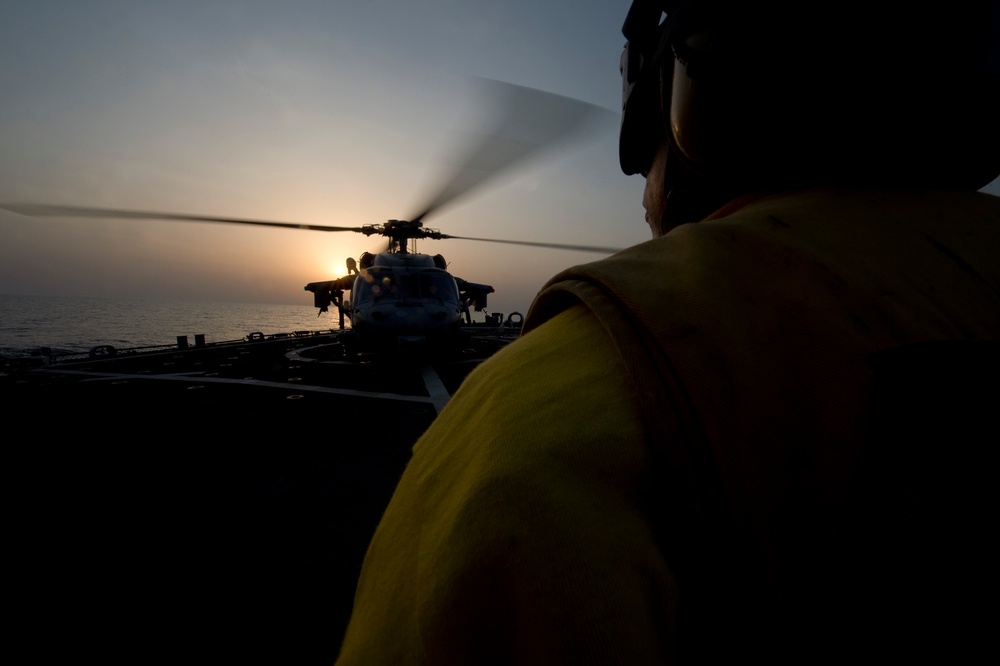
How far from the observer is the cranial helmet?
0.80m

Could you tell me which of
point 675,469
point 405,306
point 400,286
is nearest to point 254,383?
point 405,306

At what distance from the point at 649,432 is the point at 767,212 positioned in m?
0.47

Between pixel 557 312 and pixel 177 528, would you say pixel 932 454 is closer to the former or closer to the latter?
pixel 557 312

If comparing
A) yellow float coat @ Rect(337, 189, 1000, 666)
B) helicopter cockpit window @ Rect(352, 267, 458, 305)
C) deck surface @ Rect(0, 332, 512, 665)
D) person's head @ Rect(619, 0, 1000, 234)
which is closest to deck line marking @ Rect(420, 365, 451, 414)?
deck surface @ Rect(0, 332, 512, 665)

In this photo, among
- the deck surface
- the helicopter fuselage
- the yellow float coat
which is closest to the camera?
the yellow float coat

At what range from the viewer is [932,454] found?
51 centimetres

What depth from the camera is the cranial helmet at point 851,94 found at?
2.62ft

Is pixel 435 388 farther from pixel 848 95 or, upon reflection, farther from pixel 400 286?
pixel 848 95

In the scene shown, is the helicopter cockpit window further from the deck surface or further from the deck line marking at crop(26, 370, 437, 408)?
the deck surface

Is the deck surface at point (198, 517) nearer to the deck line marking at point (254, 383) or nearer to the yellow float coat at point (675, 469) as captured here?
the deck line marking at point (254, 383)

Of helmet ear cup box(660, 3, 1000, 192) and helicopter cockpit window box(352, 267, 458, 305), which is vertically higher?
helicopter cockpit window box(352, 267, 458, 305)

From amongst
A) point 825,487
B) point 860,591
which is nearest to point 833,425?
point 825,487

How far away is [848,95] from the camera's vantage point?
0.84m

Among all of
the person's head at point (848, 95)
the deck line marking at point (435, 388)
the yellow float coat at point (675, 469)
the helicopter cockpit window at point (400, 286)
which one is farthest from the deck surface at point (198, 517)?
the helicopter cockpit window at point (400, 286)
